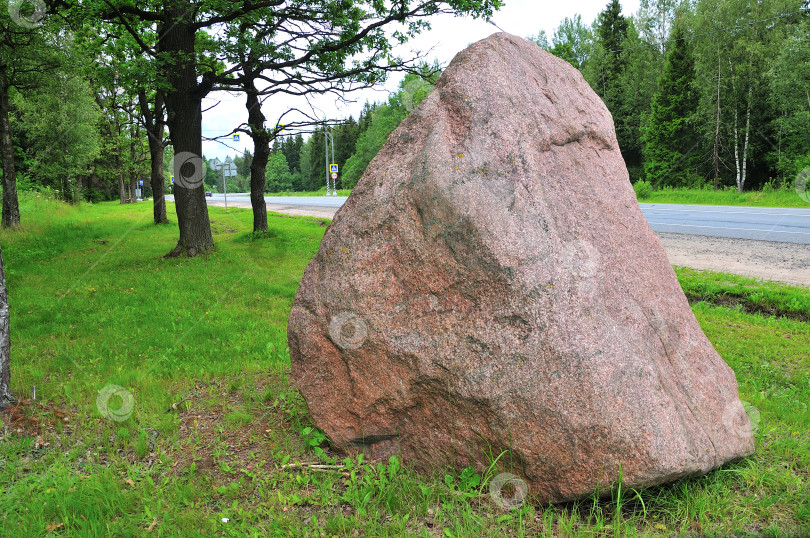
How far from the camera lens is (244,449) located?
11.8ft

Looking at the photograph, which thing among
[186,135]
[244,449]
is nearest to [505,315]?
[244,449]

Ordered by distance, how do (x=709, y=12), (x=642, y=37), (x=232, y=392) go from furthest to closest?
(x=642, y=37)
(x=709, y=12)
(x=232, y=392)

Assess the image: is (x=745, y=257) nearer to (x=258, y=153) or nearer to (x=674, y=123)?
(x=258, y=153)

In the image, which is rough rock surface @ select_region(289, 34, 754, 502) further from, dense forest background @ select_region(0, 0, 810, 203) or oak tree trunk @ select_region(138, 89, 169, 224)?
dense forest background @ select_region(0, 0, 810, 203)

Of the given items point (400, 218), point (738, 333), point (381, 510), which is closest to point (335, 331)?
point (400, 218)

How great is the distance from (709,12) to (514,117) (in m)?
32.6

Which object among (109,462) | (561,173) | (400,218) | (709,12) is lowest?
(109,462)

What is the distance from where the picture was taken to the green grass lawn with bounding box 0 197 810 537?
2793mm

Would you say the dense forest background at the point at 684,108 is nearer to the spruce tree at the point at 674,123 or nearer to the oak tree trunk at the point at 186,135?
the spruce tree at the point at 674,123

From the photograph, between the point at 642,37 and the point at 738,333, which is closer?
the point at 738,333

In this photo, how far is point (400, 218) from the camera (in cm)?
319

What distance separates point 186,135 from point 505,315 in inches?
397

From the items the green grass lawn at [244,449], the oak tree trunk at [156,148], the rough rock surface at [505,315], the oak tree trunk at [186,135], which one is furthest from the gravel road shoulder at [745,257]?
the oak tree trunk at [156,148]

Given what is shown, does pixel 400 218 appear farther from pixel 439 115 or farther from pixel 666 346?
pixel 666 346
